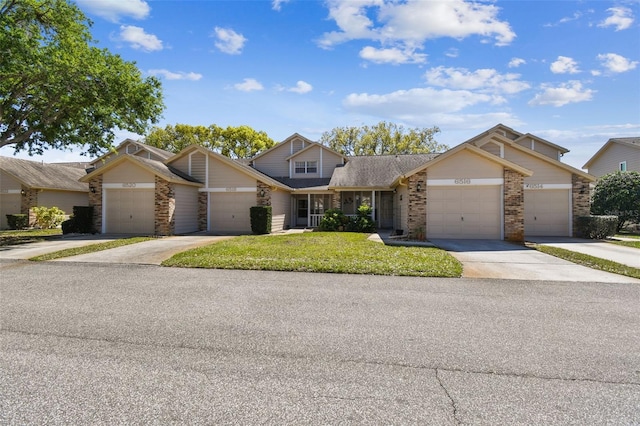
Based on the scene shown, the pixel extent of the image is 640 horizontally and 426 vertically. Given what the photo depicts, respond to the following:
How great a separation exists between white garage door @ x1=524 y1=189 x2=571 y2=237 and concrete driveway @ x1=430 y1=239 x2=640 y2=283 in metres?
4.82

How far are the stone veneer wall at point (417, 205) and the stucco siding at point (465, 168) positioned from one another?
48 cm

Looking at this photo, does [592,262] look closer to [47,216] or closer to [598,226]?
[598,226]

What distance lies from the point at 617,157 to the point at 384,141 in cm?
2344

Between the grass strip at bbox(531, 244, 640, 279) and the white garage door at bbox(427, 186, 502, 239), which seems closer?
the grass strip at bbox(531, 244, 640, 279)

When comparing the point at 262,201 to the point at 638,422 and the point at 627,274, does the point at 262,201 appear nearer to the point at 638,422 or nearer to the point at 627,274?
the point at 627,274

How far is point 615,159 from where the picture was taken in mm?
27688

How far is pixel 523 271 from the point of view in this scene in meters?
8.95

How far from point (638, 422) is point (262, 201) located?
17.7m

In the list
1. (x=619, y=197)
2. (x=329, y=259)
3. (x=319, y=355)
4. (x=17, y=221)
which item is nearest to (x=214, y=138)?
(x=17, y=221)

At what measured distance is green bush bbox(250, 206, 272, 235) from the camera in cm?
1831

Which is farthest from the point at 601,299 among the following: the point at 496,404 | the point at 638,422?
the point at 496,404

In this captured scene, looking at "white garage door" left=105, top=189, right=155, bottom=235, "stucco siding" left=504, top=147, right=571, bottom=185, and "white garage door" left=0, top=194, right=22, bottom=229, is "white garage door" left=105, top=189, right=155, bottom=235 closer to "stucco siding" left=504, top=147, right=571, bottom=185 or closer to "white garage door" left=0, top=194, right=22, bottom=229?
"white garage door" left=0, top=194, right=22, bottom=229

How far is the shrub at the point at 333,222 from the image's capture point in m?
19.9

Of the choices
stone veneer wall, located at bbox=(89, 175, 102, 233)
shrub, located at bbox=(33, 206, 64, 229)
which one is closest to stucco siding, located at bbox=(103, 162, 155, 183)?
stone veneer wall, located at bbox=(89, 175, 102, 233)
